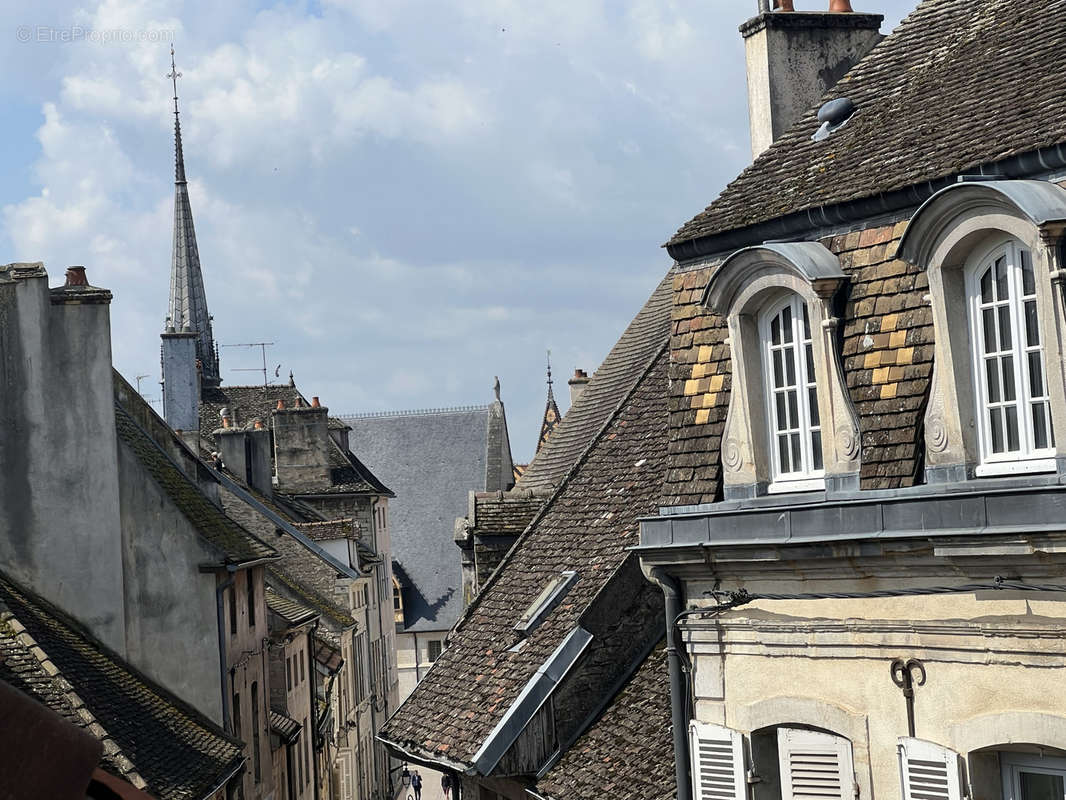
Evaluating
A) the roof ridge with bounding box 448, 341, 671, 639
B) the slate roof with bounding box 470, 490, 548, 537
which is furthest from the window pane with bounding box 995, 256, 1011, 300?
the slate roof with bounding box 470, 490, 548, 537

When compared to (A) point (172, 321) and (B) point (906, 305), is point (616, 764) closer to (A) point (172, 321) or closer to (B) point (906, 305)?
(B) point (906, 305)

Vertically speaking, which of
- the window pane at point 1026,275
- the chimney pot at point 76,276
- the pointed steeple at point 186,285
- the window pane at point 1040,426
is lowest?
the window pane at point 1040,426

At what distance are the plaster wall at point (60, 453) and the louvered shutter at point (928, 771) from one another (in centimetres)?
1630

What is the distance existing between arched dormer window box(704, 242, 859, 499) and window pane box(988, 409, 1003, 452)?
1061 mm

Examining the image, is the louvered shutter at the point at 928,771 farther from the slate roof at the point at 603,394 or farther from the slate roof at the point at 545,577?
the slate roof at the point at 603,394

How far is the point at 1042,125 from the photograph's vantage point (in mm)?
8648

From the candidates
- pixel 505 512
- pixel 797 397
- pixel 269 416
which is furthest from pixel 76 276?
pixel 269 416

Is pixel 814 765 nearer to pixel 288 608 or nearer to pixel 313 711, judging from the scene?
pixel 288 608

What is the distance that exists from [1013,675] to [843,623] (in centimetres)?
136

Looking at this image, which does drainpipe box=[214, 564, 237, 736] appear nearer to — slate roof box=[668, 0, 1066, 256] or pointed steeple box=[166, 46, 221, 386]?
slate roof box=[668, 0, 1066, 256]

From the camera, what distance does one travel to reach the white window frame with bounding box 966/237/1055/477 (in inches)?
327

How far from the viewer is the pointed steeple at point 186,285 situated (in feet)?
243

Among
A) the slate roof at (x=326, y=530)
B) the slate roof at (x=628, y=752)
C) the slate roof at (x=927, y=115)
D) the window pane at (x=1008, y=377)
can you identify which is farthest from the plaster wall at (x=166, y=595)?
the slate roof at (x=326, y=530)

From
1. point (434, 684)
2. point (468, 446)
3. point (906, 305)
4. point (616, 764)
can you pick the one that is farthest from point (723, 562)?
point (468, 446)
